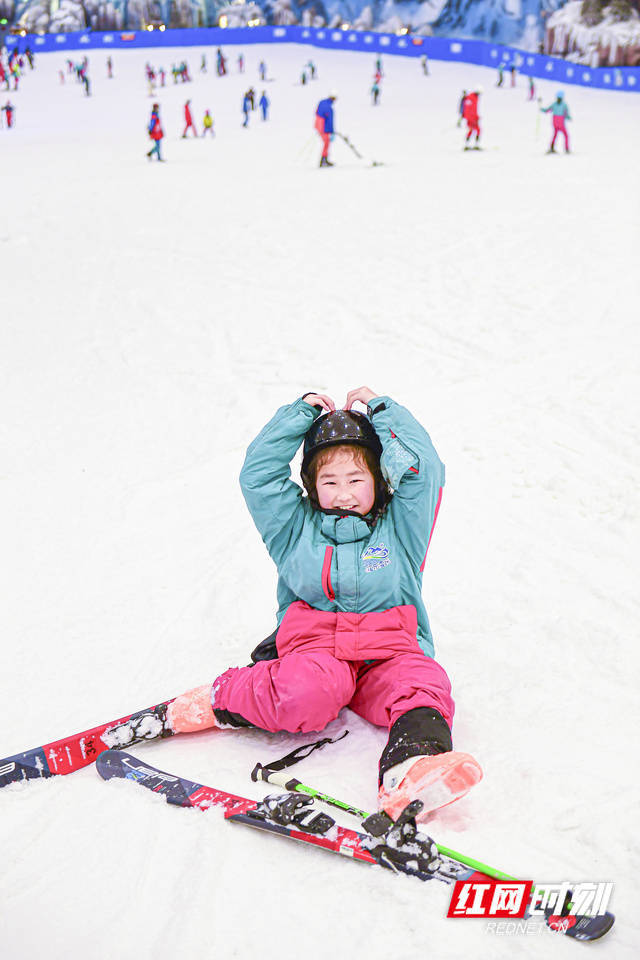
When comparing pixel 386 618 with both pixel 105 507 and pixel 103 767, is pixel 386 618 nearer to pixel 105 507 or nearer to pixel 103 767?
pixel 103 767

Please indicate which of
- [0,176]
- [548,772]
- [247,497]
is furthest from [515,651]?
[0,176]

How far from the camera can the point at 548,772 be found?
2.40m

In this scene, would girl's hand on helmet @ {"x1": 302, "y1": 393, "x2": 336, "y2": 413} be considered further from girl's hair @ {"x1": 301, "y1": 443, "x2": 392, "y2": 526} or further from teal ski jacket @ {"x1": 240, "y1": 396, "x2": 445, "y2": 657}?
girl's hair @ {"x1": 301, "y1": 443, "x2": 392, "y2": 526}

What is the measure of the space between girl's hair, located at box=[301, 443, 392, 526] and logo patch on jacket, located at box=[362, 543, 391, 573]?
0.11 m

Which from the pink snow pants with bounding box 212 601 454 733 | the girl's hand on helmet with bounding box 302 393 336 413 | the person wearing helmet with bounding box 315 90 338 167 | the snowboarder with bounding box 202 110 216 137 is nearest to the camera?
the pink snow pants with bounding box 212 601 454 733

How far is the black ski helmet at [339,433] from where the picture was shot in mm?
2693

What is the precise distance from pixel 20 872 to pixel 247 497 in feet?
4.27

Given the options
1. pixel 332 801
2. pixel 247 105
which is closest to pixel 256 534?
pixel 332 801

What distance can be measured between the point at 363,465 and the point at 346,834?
118cm

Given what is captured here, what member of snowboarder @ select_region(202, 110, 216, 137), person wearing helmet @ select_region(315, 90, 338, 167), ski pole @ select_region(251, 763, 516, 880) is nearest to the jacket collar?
ski pole @ select_region(251, 763, 516, 880)

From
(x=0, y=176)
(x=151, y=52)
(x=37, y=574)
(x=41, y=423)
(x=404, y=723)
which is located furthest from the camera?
(x=151, y=52)

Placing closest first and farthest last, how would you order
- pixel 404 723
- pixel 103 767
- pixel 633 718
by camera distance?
pixel 404 723 < pixel 103 767 < pixel 633 718

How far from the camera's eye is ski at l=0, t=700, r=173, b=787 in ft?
8.18

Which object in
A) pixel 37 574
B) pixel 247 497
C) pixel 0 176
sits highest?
pixel 0 176
